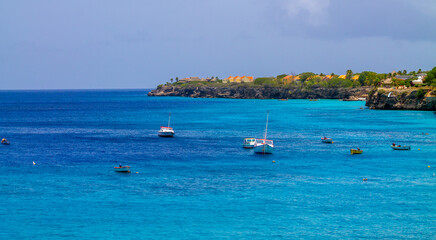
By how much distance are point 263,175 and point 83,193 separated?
24.2 m

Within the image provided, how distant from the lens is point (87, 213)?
55188mm

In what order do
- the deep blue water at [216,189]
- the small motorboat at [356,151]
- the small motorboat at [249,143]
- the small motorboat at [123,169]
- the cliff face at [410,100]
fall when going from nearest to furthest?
the deep blue water at [216,189], the small motorboat at [123,169], the small motorboat at [356,151], the small motorboat at [249,143], the cliff face at [410,100]

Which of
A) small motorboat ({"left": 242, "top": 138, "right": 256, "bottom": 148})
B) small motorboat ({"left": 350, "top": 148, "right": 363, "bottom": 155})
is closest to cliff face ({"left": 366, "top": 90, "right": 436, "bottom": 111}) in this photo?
small motorboat ({"left": 350, "top": 148, "right": 363, "bottom": 155})

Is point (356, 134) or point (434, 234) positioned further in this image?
point (356, 134)

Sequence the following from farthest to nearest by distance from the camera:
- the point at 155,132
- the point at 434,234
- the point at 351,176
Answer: the point at 155,132 → the point at 351,176 → the point at 434,234

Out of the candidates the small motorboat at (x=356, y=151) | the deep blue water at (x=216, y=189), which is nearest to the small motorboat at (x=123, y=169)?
the deep blue water at (x=216, y=189)

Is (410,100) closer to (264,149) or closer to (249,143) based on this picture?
(249,143)

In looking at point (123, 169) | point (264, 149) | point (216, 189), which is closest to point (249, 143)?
point (264, 149)

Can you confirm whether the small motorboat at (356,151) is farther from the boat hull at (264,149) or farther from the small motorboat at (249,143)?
the small motorboat at (249,143)

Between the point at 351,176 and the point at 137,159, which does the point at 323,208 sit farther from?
the point at 137,159

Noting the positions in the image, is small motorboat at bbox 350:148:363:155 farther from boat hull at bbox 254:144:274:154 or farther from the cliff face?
the cliff face

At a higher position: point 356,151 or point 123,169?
point 356,151

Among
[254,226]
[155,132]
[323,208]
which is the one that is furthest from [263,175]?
[155,132]

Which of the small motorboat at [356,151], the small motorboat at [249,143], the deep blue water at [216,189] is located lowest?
the deep blue water at [216,189]
